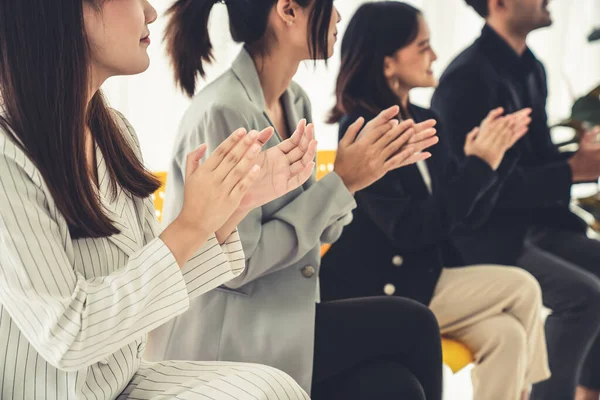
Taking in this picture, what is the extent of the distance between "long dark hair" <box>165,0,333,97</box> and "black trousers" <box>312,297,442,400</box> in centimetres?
Answer: 46

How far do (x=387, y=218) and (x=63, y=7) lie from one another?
870mm

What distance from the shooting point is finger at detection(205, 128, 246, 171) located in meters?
0.92

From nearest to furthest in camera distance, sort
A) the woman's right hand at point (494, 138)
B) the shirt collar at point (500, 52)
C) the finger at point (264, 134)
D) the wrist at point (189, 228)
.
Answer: the wrist at point (189, 228) < the finger at point (264, 134) < the woman's right hand at point (494, 138) < the shirt collar at point (500, 52)

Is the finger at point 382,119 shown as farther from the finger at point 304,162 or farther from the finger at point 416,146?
the finger at point 304,162

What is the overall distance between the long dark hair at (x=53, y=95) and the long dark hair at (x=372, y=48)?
3.05 ft

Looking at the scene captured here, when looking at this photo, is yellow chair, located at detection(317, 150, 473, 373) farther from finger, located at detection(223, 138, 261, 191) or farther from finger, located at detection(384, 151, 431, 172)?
finger, located at detection(223, 138, 261, 191)

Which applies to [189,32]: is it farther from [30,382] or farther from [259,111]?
[30,382]

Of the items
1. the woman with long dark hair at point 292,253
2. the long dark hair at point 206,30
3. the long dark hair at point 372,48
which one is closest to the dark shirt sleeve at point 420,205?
the long dark hair at point 372,48

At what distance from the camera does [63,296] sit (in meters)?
0.82

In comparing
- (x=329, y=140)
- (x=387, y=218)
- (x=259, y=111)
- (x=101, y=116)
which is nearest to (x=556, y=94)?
(x=329, y=140)

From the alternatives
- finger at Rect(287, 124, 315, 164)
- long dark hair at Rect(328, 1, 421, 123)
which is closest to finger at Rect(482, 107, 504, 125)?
long dark hair at Rect(328, 1, 421, 123)

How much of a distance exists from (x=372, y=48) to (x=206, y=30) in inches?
20.9

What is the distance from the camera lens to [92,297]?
2.72ft

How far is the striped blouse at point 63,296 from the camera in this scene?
2.60 ft
